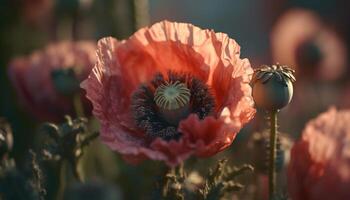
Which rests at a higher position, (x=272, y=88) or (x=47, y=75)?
(x=47, y=75)

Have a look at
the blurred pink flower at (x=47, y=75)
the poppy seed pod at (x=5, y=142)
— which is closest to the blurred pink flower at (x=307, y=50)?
the blurred pink flower at (x=47, y=75)

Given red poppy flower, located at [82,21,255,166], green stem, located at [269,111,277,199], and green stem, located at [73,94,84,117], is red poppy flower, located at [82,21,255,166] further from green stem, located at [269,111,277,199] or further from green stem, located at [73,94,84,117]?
green stem, located at [73,94,84,117]

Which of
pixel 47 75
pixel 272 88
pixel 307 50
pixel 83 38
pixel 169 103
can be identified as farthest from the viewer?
Answer: pixel 83 38

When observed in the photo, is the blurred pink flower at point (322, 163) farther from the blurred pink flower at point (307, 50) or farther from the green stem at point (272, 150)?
the blurred pink flower at point (307, 50)

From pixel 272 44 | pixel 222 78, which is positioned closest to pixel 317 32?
pixel 272 44

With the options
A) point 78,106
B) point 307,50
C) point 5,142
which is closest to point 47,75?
point 78,106

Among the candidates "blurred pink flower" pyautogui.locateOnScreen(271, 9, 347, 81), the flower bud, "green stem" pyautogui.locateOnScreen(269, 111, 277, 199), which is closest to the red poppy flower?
"green stem" pyautogui.locateOnScreen(269, 111, 277, 199)

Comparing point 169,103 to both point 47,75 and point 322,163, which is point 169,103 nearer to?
point 322,163
